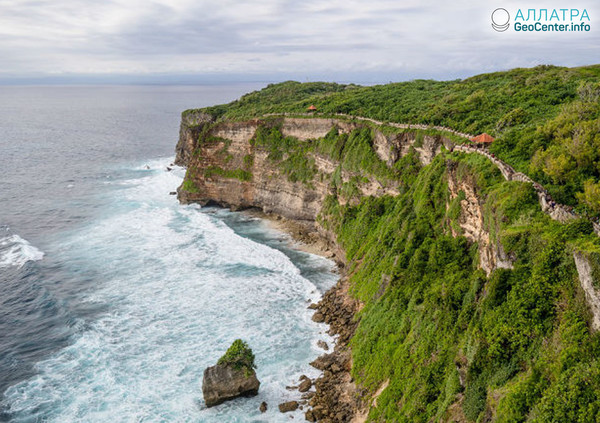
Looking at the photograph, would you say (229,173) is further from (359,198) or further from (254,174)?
(359,198)

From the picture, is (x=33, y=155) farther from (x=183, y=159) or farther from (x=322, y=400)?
(x=322, y=400)

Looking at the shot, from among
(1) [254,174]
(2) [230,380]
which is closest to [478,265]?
(2) [230,380]

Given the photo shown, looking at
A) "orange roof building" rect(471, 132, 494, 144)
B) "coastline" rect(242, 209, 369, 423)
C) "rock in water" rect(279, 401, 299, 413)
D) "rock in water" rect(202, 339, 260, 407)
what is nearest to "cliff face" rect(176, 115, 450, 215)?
"coastline" rect(242, 209, 369, 423)

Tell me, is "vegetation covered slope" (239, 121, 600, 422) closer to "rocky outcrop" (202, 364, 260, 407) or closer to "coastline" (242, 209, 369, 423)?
"coastline" (242, 209, 369, 423)

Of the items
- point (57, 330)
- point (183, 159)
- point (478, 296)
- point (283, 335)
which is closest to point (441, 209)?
point (478, 296)

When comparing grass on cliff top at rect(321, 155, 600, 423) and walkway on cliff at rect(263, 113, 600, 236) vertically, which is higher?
walkway on cliff at rect(263, 113, 600, 236)
